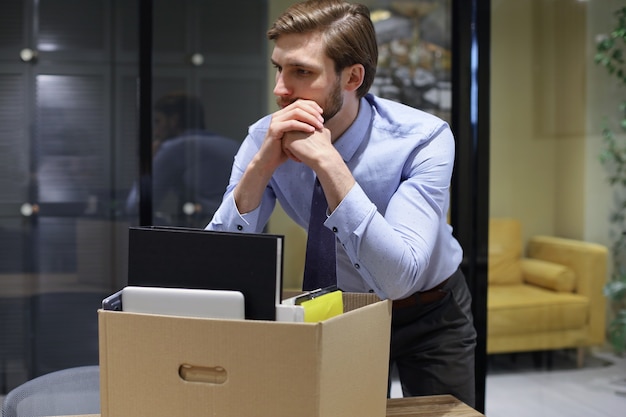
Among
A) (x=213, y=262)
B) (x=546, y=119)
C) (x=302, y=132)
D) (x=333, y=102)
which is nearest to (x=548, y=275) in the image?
(x=546, y=119)

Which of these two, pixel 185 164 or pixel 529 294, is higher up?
pixel 185 164

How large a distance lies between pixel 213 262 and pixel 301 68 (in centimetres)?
62

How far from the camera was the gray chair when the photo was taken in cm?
161

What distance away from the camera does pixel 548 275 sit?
10.3ft

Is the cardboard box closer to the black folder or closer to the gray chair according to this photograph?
the black folder

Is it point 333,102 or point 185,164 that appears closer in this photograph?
point 333,102

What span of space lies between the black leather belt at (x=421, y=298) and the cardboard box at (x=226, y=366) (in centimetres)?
75

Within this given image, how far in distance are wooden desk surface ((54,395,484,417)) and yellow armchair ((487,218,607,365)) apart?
1.73 metres

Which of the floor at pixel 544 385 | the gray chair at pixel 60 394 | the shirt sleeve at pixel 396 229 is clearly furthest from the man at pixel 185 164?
the shirt sleeve at pixel 396 229

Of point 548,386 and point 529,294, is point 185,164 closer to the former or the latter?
point 529,294

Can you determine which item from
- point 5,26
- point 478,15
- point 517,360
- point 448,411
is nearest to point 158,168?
point 5,26

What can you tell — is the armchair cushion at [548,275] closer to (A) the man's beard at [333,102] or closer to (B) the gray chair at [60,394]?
(A) the man's beard at [333,102]

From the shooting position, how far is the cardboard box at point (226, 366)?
100 cm

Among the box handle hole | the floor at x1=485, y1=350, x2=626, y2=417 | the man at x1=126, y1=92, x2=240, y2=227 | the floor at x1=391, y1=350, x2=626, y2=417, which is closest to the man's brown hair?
the box handle hole
